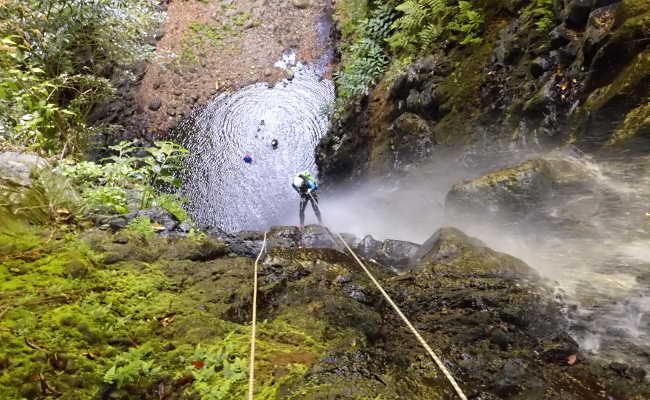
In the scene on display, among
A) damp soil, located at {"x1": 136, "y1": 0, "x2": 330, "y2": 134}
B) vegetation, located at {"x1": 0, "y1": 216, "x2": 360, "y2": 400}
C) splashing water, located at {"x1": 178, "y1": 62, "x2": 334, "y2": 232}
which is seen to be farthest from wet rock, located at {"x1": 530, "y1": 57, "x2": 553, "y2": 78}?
damp soil, located at {"x1": 136, "y1": 0, "x2": 330, "y2": 134}

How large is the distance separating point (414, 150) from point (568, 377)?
287 inches

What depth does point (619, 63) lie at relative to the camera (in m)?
5.44

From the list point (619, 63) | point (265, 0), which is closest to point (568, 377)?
point (619, 63)

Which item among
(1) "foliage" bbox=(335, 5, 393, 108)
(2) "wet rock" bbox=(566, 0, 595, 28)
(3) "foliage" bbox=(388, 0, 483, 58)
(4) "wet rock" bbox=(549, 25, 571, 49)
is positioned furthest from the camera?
(1) "foliage" bbox=(335, 5, 393, 108)

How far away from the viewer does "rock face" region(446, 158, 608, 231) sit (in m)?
5.53

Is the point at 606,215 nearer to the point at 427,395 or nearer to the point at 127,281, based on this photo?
the point at 427,395

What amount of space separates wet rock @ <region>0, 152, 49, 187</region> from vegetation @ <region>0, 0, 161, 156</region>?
26.6 inches

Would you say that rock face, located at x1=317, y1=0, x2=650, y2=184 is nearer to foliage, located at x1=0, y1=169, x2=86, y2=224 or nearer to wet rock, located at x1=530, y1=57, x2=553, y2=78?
wet rock, located at x1=530, y1=57, x2=553, y2=78

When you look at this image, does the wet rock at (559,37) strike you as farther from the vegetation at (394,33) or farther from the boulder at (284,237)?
the boulder at (284,237)

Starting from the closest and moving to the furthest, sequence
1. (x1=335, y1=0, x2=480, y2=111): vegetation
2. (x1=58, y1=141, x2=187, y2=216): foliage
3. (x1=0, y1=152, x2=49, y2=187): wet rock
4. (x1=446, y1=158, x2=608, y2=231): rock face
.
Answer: (x1=0, y1=152, x2=49, y2=187): wet rock < (x1=58, y1=141, x2=187, y2=216): foliage < (x1=446, y1=158, x2=608, y2=231): rock face < (x1=335, y1=0, x2=480, y2=111): vegetation

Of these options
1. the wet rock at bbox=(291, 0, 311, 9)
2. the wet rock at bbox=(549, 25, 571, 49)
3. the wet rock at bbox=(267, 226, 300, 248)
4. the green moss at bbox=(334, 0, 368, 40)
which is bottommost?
the wet rock at bbox=(267, 226, 300, 248)

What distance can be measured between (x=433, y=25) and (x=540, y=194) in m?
6.23

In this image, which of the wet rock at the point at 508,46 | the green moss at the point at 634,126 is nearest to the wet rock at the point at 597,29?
the green moss at the point at 634,126

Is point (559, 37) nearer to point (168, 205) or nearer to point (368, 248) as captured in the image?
point (368, 248)
